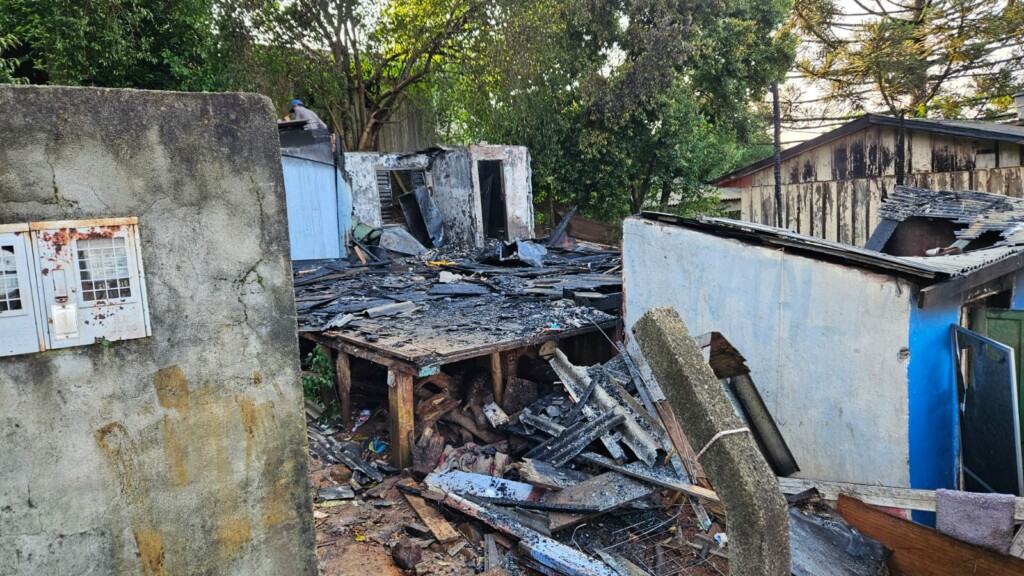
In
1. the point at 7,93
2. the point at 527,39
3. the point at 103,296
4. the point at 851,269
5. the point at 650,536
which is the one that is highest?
the point at 527,39

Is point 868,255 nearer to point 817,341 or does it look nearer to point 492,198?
point 817,341

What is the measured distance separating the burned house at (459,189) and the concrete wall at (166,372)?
1372cm

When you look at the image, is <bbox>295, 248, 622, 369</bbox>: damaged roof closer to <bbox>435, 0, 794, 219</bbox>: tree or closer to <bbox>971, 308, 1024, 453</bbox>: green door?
<bbox>971, 308, 1024, 453</bbox>: green door

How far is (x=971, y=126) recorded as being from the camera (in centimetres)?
958

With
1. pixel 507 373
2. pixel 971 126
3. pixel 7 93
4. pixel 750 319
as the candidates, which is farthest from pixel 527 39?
pixel 7 93

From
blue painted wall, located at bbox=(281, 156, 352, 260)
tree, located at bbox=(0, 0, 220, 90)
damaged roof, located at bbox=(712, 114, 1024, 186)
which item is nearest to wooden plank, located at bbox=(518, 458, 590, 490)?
damaged roof, located at bbox=(712, 114, 1024, 186)

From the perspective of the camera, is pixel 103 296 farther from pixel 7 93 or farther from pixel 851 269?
pixel 851 269

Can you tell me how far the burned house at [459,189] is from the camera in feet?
55.2

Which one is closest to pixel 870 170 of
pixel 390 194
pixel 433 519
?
pixel 433 519

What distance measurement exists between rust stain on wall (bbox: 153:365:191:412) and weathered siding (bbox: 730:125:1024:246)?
10.8 m

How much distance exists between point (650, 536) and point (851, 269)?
2766 millimetres

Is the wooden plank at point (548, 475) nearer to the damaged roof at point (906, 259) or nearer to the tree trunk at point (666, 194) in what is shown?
the damaged roof at point (906, 259)

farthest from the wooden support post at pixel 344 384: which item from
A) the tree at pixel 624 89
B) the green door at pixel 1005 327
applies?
the tree at pixel 624 89

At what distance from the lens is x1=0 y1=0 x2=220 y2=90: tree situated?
11.9m
